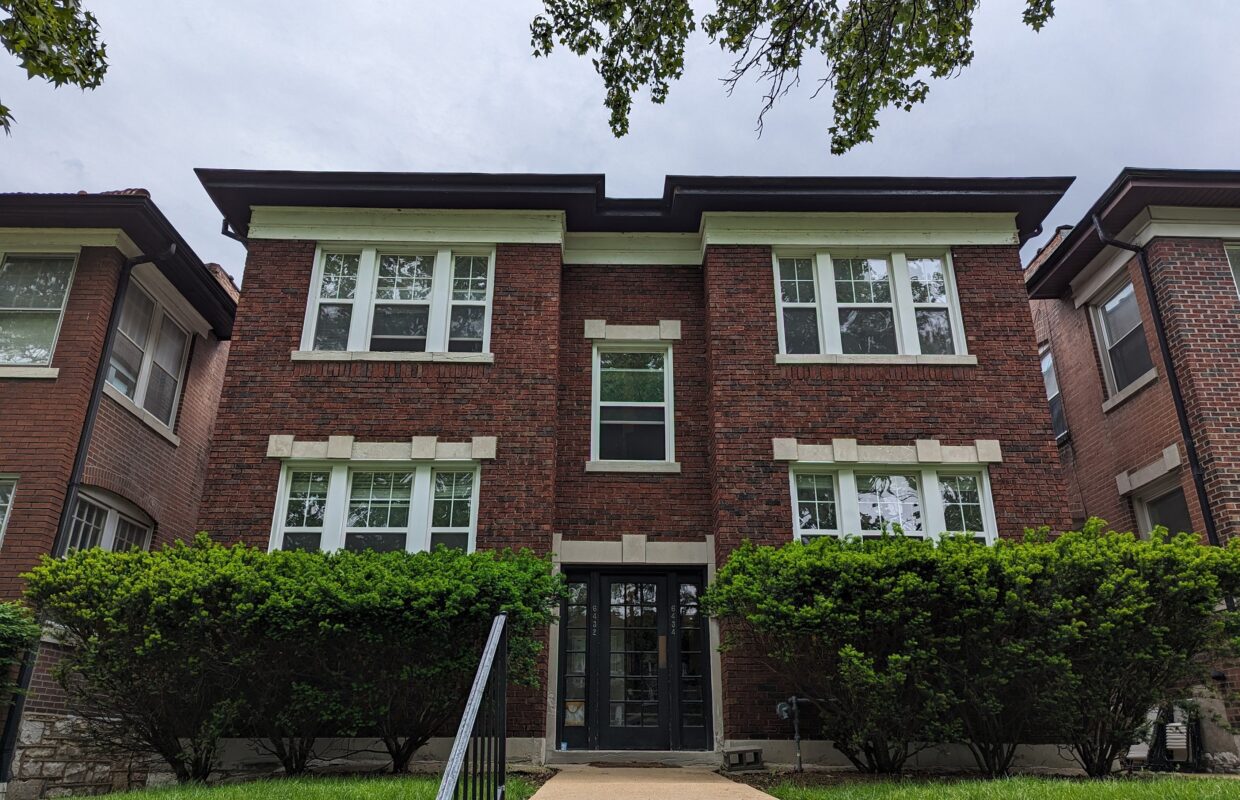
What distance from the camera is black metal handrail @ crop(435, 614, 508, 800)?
3668 mm

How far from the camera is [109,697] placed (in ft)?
25.3

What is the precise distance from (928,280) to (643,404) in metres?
4.13

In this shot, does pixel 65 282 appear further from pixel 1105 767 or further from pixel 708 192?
pixel 1105 767

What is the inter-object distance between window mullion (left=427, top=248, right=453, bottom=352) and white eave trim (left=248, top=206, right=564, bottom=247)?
23cm

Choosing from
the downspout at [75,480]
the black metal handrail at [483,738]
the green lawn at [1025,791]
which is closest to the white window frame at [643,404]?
A: the green lawn at [1025,791]

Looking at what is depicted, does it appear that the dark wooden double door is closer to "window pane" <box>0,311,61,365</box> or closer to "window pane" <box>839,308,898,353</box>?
"window pane" <box>839,308,898,353</box>

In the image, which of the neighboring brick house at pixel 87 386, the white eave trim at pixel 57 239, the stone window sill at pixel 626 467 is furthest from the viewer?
the white eave trim at pixel 57 239

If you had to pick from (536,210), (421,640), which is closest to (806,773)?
(421,640)

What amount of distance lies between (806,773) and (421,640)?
3.93 metres

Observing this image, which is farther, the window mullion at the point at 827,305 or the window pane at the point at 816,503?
the window mullion at the point at 827,305

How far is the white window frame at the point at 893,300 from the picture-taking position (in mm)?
10859

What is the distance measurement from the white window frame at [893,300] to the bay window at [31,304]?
902cm

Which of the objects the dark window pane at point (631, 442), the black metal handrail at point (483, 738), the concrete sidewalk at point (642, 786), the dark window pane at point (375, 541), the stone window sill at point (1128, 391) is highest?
the stone window sill at point (1128, 391)

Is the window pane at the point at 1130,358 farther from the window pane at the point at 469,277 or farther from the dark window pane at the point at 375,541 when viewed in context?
the dark window pane at the point at 375,541
